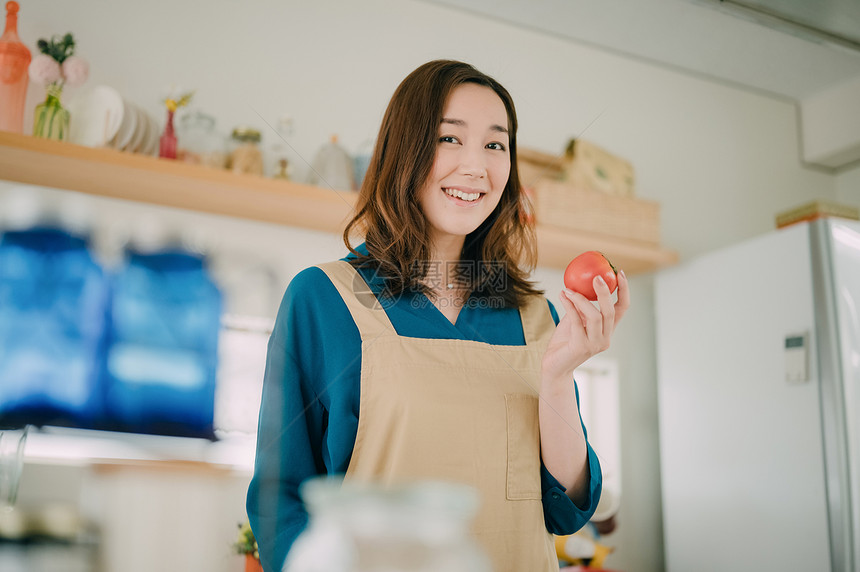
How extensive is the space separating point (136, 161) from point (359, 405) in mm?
970

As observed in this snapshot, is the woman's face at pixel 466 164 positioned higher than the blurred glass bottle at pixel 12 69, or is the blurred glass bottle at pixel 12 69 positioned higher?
the blurred glass bottle at pixel 12 69

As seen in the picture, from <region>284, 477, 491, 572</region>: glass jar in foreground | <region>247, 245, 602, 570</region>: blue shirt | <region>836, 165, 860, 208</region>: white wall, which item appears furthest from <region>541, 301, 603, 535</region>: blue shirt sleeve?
<region>836, 165, 860, 208</region>: white wall

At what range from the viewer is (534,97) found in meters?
2.34

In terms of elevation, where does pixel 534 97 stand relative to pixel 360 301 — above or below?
above

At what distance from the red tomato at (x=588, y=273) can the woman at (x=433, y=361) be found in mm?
37

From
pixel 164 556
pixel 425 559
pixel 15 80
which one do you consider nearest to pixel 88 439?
pixel 164 556

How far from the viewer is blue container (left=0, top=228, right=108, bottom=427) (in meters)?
0.49

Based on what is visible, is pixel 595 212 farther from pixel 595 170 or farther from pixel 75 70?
pixel 75 70

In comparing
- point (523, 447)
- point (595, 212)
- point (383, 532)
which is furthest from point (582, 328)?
point (595, 212)

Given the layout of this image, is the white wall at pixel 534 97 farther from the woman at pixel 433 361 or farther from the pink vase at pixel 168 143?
the woman at pixel 433 361

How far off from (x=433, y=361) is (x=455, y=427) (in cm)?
8

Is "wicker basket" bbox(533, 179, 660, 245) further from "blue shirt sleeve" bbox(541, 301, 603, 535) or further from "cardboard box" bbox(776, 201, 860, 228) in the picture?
"blue shirt sleeve" bbox(541, 301, 603, 535)

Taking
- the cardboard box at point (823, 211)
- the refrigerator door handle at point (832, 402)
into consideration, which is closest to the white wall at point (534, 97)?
the cardboard box at point (823, 211)

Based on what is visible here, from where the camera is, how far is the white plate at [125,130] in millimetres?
1584
